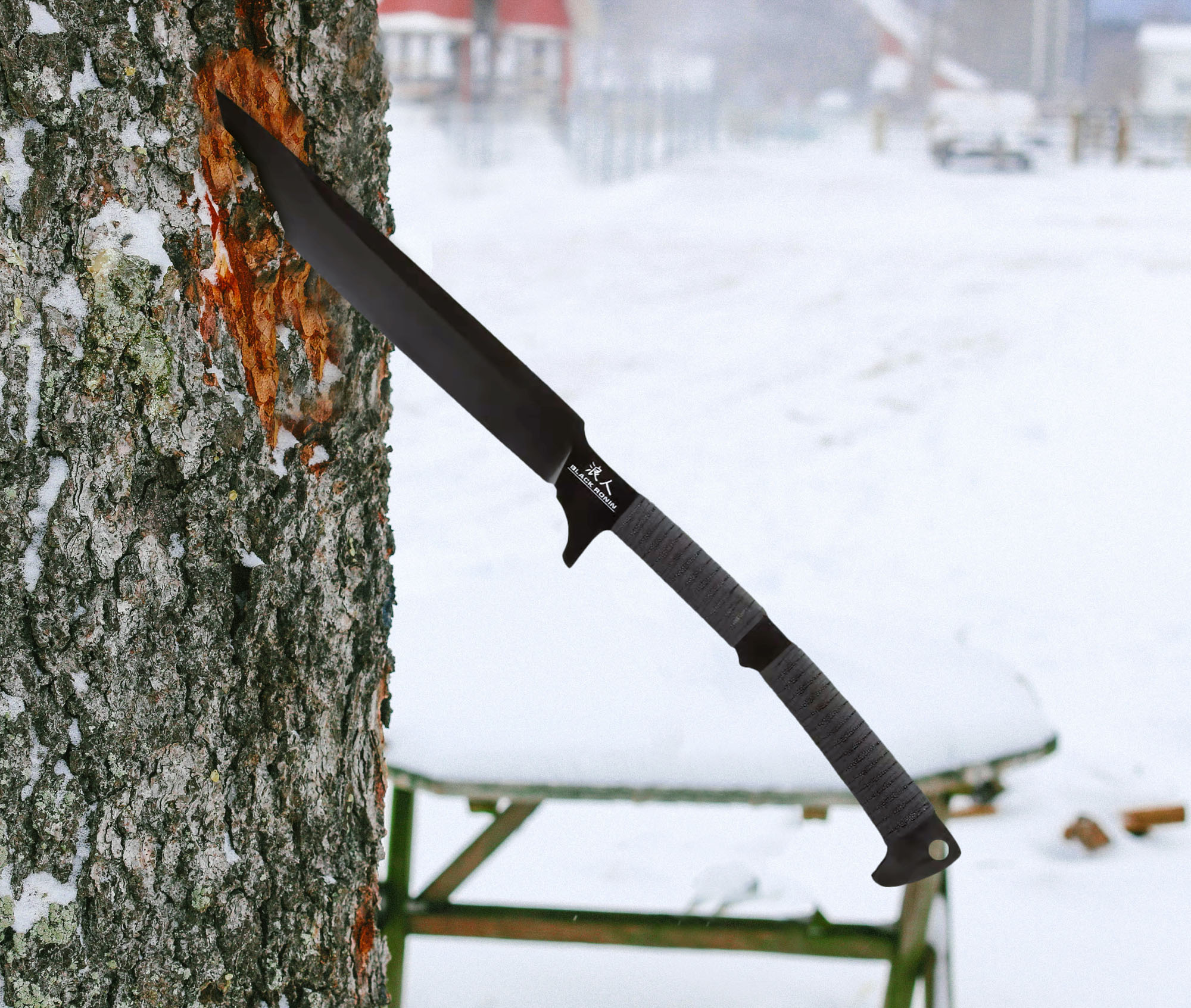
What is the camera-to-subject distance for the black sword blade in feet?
2.83

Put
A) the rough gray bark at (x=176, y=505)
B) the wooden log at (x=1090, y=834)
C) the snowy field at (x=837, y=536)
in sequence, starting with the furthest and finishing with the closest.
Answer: the wooden log at (x=1090, y=834)
the snowy field at (x=837, y=536)
the rough gray bark at (x=176, y=505)

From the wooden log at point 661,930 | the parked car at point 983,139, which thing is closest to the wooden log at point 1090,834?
the wooden log at point 661,930

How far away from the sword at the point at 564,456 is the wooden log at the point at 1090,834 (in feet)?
6.91

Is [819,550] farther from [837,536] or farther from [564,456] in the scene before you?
[564,456]

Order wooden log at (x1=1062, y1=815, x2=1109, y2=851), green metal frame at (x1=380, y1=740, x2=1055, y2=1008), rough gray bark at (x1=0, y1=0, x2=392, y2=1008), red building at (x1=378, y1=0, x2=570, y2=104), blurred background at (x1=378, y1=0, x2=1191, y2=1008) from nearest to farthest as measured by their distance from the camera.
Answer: rough gray bark at (x1=0, y1=0, x2=392, y2=1008) → green metal frame at (x1=380, y1=740, x2=1055, y2=1008) → blurred background at (x1=378, y1=0, x2=1191, y2=1008) → wooden log at (x1=1062, y1=815, x2=1109, y2=851) → red building at (x1=378, y1=0, x2=570, y2=104)

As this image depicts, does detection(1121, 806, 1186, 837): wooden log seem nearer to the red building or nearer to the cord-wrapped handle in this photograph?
the cord-wrapped handle

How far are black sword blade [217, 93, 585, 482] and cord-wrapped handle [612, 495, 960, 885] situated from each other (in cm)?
11

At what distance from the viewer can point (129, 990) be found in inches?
37.4

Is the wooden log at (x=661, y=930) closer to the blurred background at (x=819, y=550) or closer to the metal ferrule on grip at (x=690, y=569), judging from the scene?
the blurred background at (x=819, y=550)

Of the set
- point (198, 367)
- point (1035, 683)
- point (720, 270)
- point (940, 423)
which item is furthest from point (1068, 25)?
point (198, 367)

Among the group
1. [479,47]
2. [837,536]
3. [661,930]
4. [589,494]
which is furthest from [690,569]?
[479,47]

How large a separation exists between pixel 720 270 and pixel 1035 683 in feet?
21.7

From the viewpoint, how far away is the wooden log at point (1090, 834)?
2.72 metres

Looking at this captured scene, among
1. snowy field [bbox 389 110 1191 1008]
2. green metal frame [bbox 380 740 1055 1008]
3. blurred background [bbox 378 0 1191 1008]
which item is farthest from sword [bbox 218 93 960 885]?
green metal frame [bbox 380 740 1055 1008]
